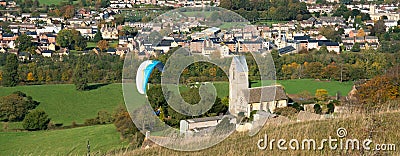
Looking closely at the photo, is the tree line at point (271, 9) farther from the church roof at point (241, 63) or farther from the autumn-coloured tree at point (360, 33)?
the church roof at point (241, 63)

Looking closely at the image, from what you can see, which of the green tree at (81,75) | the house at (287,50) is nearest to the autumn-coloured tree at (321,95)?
the green tree at (81,75)

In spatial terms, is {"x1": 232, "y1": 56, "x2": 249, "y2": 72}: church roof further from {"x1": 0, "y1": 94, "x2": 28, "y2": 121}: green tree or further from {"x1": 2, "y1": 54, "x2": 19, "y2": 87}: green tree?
{"x1": 2, "y1": 54, "x2": 19, "y2": 87}: green tree

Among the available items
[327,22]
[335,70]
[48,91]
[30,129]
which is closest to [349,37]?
[327,22]

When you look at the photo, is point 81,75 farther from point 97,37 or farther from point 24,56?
point 97,37

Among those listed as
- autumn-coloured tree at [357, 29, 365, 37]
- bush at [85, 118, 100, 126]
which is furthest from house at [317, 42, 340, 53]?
bush at [85, 118, 100, 126]

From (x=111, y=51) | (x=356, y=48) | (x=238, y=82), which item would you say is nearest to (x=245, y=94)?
(x=238, y=82)
